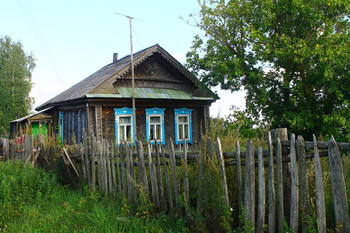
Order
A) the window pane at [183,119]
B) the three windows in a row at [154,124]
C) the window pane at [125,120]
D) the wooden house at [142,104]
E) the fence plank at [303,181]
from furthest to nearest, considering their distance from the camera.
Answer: the window pane at [183,119] → the window pane at [125,120] → the three windows in a row at [154,124] → the wooden house at [142,104] → the fence plank at [303,181]

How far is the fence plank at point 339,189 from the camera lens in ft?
11.1

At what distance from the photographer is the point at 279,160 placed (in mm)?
3760

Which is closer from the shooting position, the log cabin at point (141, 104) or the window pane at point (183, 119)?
the log cabin at point (141, 104)

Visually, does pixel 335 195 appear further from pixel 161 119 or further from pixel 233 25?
pixel 233 25

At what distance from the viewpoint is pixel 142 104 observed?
15023 mm

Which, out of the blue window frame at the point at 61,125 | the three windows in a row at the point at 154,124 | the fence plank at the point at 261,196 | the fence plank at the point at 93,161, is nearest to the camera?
the fence plank at the point at 261,196

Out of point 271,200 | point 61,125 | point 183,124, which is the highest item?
point 61,125

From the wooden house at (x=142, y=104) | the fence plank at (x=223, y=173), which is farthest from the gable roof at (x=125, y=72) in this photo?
the fence plank at (x=223, y=173)

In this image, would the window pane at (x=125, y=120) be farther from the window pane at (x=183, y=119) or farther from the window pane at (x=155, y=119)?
the window pane at (x=183, y=119)

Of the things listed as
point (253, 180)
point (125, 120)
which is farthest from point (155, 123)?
point (253, 180)

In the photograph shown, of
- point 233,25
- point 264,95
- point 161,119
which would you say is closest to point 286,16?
point 233,25

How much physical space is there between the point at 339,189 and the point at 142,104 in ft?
39.9

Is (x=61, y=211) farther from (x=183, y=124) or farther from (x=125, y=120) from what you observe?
(x=183, y=124)

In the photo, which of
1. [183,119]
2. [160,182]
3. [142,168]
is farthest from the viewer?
[183,119]
